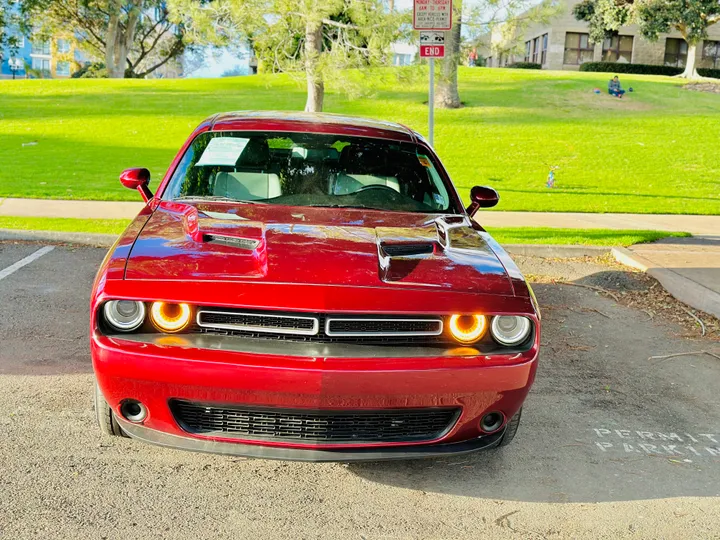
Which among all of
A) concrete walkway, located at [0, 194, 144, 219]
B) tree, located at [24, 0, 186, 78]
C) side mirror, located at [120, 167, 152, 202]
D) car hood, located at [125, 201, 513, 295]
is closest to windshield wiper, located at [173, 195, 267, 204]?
car hood, located at [125, 201, 513, 295]

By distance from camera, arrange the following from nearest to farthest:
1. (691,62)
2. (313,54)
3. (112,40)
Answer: (313,54), (691,62), (112,40)

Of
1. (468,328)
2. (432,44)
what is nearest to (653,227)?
(432,44)

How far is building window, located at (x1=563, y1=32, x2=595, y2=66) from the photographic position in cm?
5809

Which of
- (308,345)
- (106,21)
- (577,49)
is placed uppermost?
(308,345)

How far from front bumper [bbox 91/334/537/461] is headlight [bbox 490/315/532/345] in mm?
121

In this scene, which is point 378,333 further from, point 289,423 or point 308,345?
point 289,423

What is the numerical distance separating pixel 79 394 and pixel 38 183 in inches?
416

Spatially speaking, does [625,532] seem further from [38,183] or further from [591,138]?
[591,138]

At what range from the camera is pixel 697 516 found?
3285mm

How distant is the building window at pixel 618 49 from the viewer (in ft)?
190

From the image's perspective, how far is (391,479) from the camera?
350cm

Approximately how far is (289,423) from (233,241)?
88cm

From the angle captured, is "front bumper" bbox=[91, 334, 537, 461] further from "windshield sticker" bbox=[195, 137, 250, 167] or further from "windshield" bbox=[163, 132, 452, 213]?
"windshield sticker" bbox=[195, 137, 250, 167]

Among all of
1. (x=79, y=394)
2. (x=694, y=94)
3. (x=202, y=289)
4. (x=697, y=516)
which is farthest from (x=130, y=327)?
(x=694, y=94)
